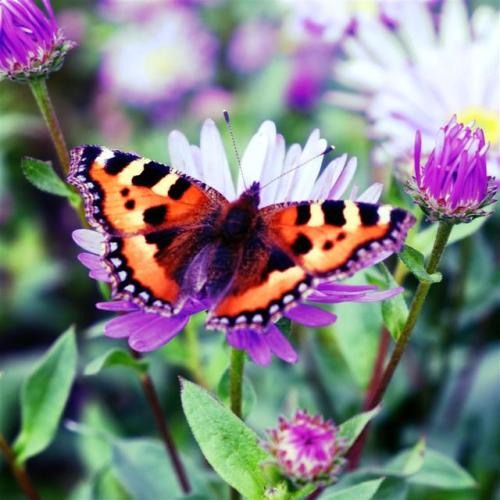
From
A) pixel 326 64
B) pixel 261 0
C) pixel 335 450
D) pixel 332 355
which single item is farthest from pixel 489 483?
pixel 261 0

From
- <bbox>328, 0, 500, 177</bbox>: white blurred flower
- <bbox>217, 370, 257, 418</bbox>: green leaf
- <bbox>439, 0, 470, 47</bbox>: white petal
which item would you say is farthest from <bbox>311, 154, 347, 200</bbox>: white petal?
<bbox>439, 0, 470, 47</bbox>: white petal

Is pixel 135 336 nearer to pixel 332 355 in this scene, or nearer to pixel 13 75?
pixel 13 75

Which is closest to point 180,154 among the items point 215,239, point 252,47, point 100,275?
point 215,239

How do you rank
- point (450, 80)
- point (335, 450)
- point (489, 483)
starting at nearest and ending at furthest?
1. point (335, 450)
2. point (489, 483)
3. point (450, 80)

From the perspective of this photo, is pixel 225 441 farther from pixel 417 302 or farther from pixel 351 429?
pixel 417 302

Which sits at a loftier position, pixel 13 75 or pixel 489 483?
pixel 13 75
